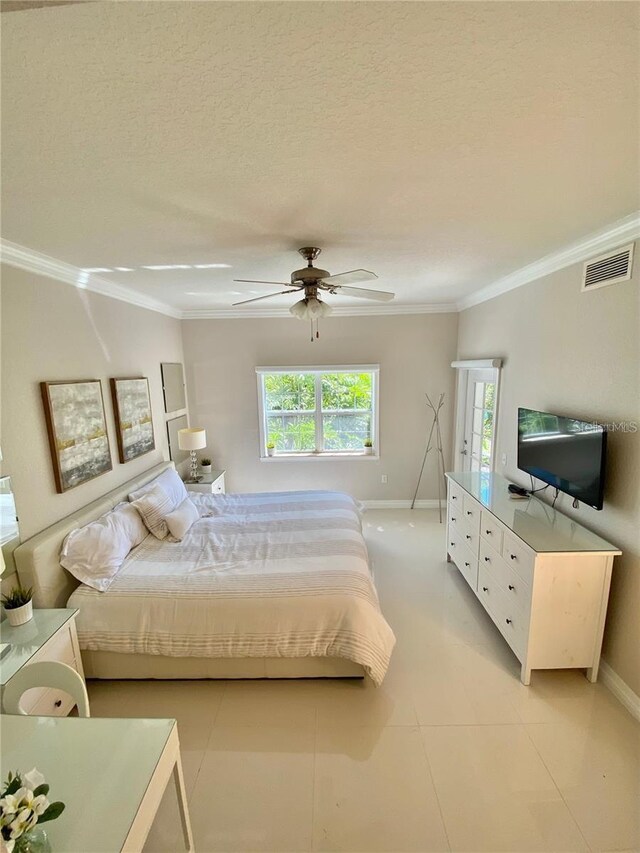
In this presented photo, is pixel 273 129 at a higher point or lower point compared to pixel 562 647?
higher

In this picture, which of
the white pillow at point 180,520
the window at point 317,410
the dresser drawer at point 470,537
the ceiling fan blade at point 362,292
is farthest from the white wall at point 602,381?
the white pillow at point 180,520

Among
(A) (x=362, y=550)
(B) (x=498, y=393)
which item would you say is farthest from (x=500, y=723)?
(B) (x=498, y=393)

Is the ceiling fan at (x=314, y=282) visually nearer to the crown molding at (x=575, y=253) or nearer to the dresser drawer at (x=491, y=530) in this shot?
the crown molding at (x=575, y=253)

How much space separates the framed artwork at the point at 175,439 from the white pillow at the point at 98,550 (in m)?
1.65

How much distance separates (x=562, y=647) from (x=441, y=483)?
112 inches

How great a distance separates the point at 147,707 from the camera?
2.09m

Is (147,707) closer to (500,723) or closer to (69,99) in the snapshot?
(500,723)

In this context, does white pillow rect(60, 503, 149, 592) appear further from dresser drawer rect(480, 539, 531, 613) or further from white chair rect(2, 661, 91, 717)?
dresser drawer rect(480, 539, 531, 613)

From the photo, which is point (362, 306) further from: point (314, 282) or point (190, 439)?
point (190, 439)

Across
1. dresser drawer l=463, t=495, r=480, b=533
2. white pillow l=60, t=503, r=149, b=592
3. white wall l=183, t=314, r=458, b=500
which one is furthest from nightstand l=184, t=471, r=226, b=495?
dresser drawer l=463, t=495, r=480, b=533

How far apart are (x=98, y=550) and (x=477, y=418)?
12.5ft

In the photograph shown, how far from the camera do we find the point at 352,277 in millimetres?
2121

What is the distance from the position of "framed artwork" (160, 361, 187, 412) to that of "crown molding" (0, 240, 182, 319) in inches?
29.4

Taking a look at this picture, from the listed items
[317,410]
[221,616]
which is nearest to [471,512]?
[221,616]
